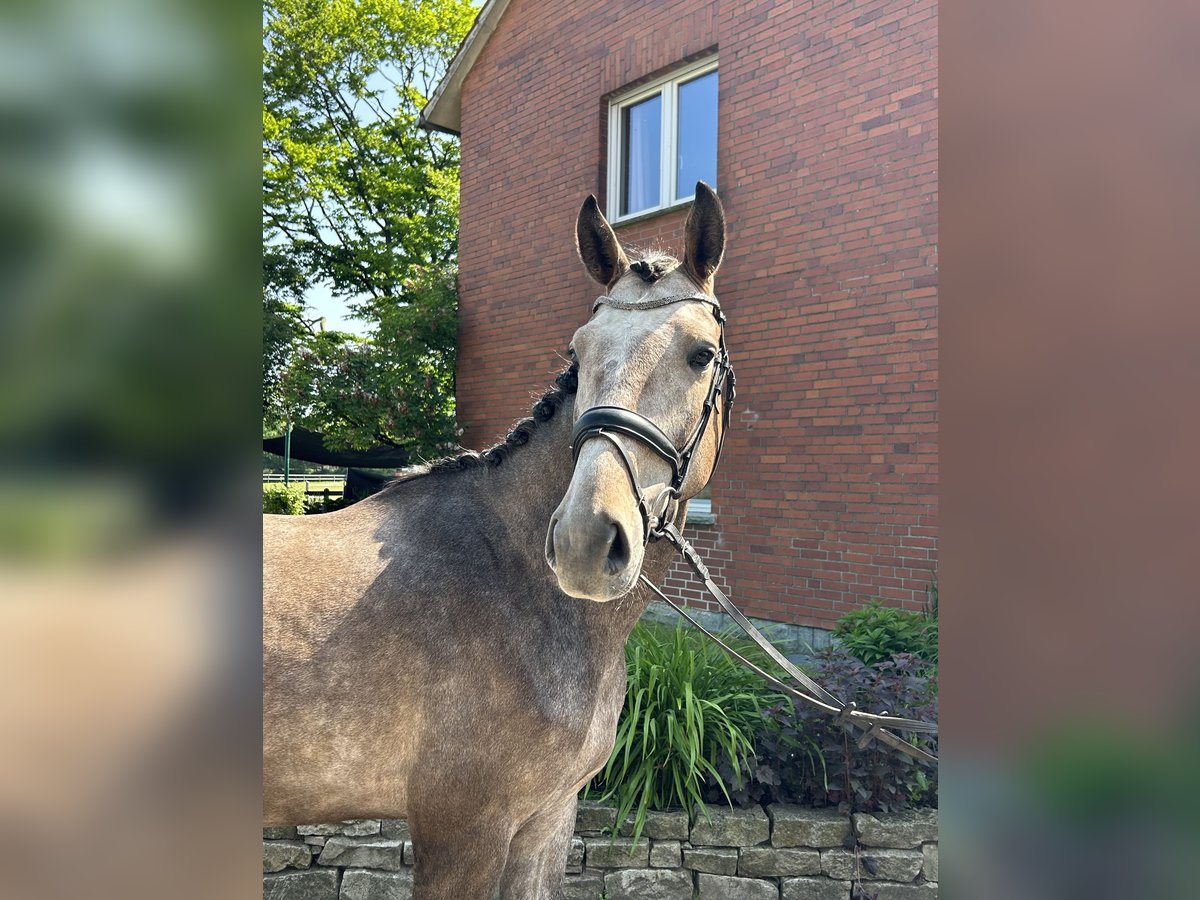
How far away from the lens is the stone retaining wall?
338cm

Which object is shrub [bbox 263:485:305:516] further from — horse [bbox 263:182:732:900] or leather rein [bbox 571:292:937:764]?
leather rein [bbox 571:292:937:764]

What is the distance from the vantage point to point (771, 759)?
A: 12.1ft

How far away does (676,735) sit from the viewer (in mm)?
3576

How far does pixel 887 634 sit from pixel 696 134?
472 centimetres

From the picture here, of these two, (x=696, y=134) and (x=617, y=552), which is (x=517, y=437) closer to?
(x=617, y=552)

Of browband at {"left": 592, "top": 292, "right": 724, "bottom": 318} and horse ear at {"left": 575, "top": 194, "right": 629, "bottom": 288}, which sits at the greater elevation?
horse ear at {"left": 575, "top": 194, "right": 629, "bottom": 288}

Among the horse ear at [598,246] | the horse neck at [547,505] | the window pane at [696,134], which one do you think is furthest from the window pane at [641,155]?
the horse neck at [547,505]

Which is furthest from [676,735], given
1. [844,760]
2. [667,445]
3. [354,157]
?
[354,157]

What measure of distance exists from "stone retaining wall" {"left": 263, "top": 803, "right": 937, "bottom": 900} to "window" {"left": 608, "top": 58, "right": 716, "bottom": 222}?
5152mm

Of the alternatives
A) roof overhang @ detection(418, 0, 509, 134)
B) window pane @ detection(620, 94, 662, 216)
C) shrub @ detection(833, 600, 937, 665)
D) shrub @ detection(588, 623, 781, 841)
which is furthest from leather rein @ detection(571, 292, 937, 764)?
roof overhang @ detection(418, 0, 509, 134)
